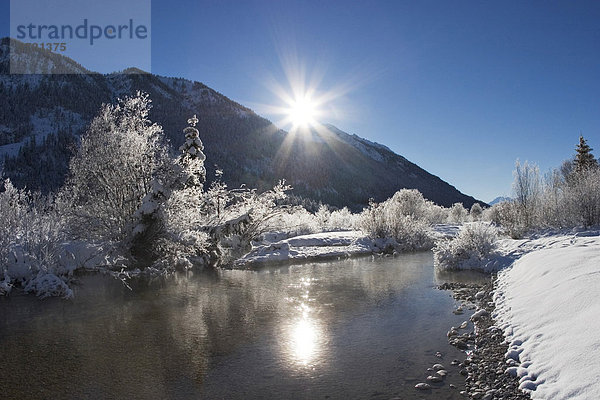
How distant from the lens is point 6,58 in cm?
19125

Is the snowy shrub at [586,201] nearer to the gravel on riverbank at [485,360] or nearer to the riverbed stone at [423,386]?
the gravel on riverbank at [485,360]

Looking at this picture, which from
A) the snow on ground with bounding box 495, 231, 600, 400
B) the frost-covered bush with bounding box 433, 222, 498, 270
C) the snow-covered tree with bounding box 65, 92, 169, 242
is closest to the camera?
the snow on ground with bounding box 495, 231, 600, 400

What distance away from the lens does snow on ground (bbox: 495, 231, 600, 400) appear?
5.41 m

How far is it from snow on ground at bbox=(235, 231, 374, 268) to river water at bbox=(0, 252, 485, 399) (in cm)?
885

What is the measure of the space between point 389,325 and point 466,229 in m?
13.1

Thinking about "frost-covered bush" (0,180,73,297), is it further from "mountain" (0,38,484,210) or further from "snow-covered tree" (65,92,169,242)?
"mountain" (0,38,484,210)

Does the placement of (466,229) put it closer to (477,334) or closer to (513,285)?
(513,285)

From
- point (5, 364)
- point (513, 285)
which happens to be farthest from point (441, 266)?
point (5, 364)

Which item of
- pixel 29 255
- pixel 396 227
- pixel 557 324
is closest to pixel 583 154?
pixel 396 227

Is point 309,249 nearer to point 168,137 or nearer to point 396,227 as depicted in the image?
point 396,227

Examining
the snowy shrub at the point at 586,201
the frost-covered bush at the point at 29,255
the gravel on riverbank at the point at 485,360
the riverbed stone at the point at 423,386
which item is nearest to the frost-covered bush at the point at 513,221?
the snowy shrub at the point at 586,201

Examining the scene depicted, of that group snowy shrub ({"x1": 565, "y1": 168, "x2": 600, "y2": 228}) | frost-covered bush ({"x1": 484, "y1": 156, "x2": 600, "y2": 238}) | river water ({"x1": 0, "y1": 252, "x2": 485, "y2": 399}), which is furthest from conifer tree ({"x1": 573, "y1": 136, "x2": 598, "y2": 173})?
river water ({"x1": 0, "y1": 252, "x2": 485, "y2": 399})

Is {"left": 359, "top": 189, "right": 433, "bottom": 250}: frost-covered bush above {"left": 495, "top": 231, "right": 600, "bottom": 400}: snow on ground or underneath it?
above

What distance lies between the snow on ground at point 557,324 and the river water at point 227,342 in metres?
1.42
